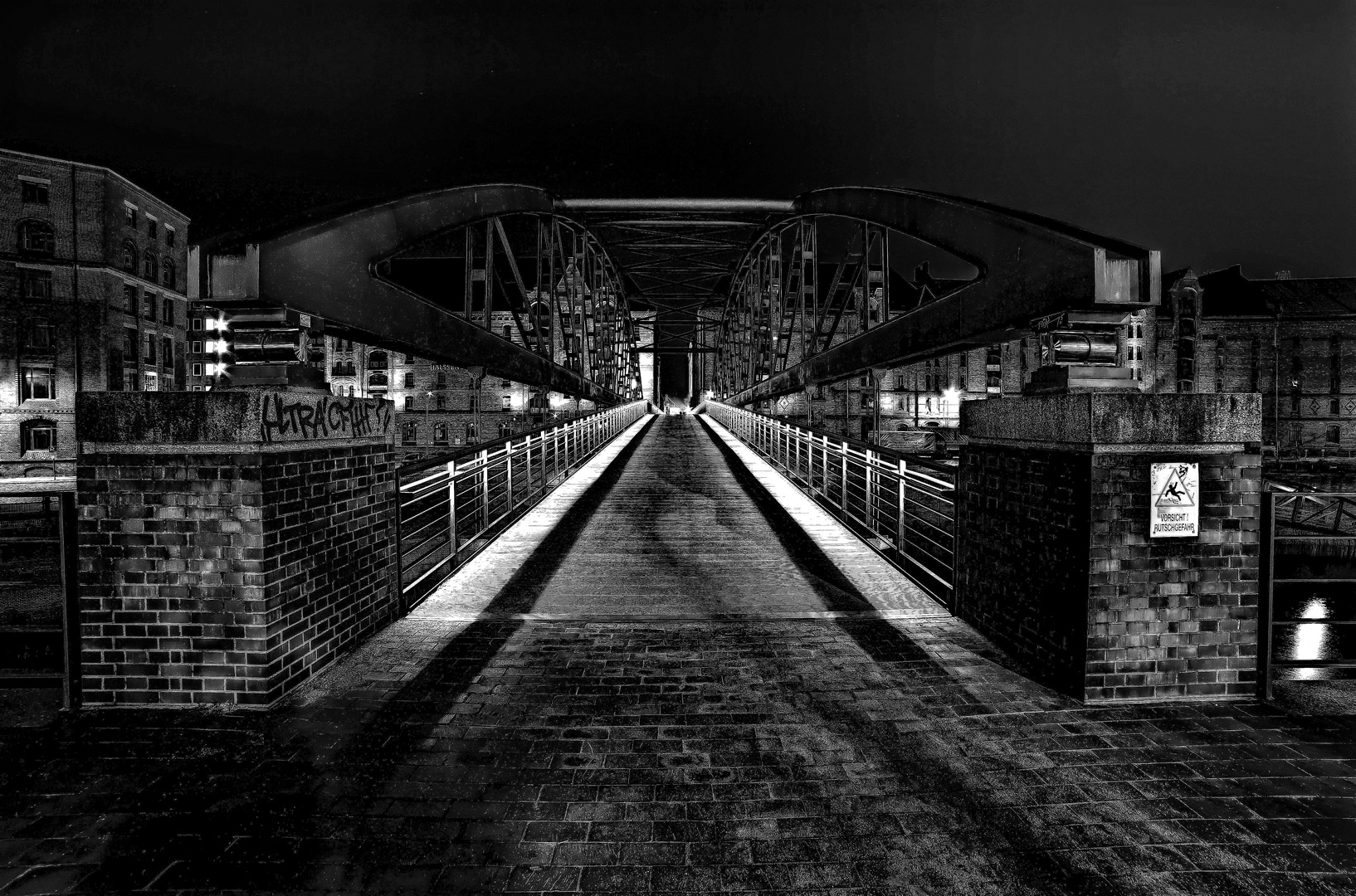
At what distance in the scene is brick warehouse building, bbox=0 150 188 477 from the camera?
115ft

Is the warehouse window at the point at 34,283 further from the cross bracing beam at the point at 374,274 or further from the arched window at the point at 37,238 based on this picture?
the cross bracing beam at the point at 374,274

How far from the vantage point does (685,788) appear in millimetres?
3088

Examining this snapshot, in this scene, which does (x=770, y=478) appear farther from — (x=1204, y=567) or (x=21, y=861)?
(x=21, y=861)

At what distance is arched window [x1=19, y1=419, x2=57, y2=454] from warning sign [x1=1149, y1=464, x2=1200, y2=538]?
155 feet

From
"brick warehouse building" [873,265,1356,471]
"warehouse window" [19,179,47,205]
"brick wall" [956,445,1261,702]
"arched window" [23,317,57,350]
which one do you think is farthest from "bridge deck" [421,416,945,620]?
"brick warehouse building" [873,265,1356,471]

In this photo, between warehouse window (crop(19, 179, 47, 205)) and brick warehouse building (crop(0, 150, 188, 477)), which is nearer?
brick warehouse building (crop(0, 150, 188, 477))

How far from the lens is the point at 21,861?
2617mm

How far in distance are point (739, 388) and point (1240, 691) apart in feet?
116

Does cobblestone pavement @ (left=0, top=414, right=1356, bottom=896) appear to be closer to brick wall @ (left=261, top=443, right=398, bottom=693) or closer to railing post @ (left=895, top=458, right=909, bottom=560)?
brick wall @ (left=261, top=443, right=398, bottom=693)

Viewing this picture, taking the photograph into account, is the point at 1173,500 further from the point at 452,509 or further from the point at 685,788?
the point at 452,509

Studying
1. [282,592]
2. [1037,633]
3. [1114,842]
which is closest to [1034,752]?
[1114,842]

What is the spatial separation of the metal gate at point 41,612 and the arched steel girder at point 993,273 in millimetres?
6408

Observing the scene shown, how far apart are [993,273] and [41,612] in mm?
15548

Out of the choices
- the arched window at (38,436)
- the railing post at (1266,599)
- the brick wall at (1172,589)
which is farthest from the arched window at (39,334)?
the railing post at (1266,599)
